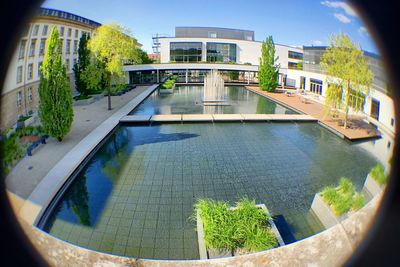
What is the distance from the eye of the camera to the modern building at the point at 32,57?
4.98 meters

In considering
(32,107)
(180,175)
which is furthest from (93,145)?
(180,175)

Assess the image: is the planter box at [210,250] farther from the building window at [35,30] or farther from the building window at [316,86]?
the building window at [316,86]

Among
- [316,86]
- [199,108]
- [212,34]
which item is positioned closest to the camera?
[199,108]

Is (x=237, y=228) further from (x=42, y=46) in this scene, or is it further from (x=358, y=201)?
(x=42, y=46)

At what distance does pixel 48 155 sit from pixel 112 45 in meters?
8.23

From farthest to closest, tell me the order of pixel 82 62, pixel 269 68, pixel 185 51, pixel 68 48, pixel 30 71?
pixel 185 51, pixel 269 68, pixel 82 62, pixel 68 48, pixel 30 71

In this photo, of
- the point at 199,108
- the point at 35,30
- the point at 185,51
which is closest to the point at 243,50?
the point at 185,51

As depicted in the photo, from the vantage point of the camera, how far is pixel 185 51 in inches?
1398

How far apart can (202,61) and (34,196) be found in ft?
103

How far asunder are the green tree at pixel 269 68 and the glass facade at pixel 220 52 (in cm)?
875

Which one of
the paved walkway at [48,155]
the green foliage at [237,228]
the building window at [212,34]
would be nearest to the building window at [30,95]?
the paved walkway at [48,155]

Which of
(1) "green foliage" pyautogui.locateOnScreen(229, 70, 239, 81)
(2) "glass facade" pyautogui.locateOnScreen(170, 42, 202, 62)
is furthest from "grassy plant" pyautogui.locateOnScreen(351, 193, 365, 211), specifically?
(2) "glass facade" pyautogui.locateOnScreen(170, 42, 202, 62)

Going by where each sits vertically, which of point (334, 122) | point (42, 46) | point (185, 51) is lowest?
point (334, 122)

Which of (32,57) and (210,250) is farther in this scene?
(32,57)
